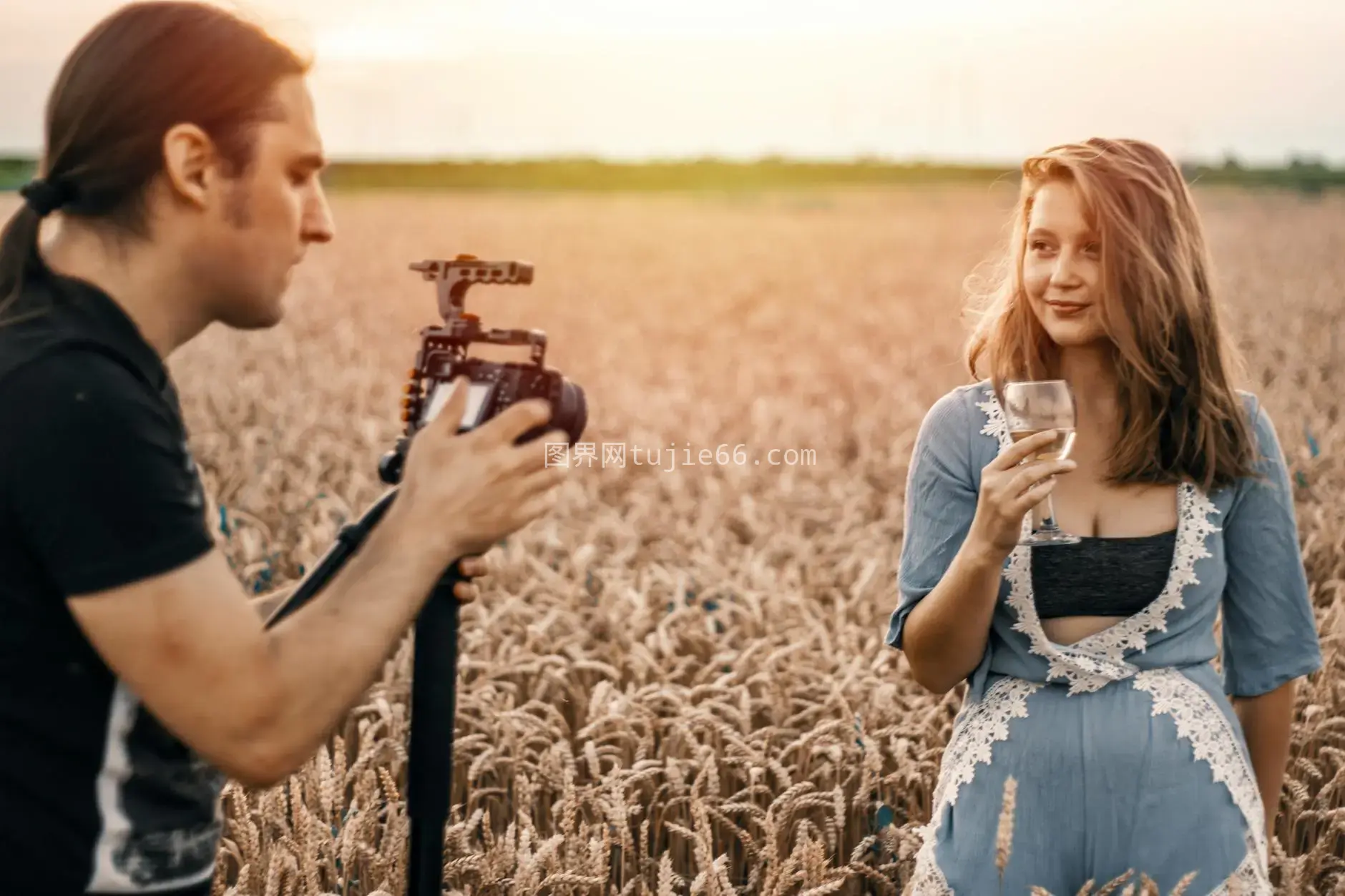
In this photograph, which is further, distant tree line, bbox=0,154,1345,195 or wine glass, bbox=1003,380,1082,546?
distant tree line, bbox=0,154,1345,195

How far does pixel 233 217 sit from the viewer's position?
175 cm

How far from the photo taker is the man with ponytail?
5.09 feet

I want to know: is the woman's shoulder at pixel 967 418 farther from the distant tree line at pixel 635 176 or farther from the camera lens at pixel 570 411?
the distant tree line at pixel 635 176

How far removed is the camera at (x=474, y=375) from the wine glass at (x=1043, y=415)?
98 cm

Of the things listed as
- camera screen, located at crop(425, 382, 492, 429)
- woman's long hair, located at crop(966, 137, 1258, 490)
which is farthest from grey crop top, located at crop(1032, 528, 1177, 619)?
camera screen, located at crop(425, 382, 492, 429)

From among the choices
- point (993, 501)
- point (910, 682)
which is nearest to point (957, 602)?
point (993, 501)

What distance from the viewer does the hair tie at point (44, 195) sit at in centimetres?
173

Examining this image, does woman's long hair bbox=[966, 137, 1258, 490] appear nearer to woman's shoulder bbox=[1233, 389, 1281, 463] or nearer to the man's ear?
woman's shoulder bbox=[1233, 389, 1281, 463]

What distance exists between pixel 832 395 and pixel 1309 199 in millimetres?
41288

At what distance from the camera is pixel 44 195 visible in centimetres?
173

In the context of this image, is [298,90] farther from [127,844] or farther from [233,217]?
[127,844]

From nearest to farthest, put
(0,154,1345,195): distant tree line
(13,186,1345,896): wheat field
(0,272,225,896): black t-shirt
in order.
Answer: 1. (0,272,225,896): black t-shirt
2. (13,186,1345,896): wheat field
3. (0,154,1345,195): distant tree line

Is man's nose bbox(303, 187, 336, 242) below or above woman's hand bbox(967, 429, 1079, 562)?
above

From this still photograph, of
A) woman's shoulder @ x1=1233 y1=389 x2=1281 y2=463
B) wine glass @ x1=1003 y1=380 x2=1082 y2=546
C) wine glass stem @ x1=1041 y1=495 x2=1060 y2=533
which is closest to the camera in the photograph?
wine glass @ x1=1003 y1=380 x2=1082 y2=546
